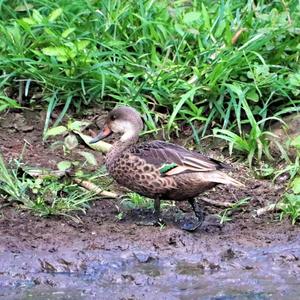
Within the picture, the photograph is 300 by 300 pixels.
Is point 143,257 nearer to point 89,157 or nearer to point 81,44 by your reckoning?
point 89,157

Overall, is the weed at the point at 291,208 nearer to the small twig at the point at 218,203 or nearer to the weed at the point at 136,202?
the small twig at the point at 218,203

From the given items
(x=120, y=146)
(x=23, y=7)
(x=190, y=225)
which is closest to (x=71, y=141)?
(x=120, y=146)

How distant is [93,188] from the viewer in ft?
25.3

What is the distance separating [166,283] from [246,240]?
791mm

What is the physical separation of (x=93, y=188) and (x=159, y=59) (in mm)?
1728

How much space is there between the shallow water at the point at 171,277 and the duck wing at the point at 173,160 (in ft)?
1.89

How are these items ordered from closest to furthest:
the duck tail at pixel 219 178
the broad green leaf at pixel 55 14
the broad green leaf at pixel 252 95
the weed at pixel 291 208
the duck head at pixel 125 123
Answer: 1. the duck tail at pixel 219 178
2. the weed at pixel 291 208
3. the duck head at pixel 125 123
4. the broad green leaf at pixel 252 95
5. the broad green leaf at pixel 55 14

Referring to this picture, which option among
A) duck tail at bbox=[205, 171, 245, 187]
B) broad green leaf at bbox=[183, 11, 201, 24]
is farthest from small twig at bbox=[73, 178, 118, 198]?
broad green leaf at bbox=[183, 11, 201, 24]

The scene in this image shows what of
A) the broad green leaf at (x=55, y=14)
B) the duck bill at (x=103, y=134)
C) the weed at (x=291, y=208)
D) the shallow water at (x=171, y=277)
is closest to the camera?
the shallow water at (x=171, y=277)

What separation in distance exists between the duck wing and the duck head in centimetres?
22

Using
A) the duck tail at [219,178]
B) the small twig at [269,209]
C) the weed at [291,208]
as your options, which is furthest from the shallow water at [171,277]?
the small twig at [269,209]

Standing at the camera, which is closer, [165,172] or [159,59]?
[165,172]

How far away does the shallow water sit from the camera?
6.31 m

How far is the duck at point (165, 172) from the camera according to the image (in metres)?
7.04
